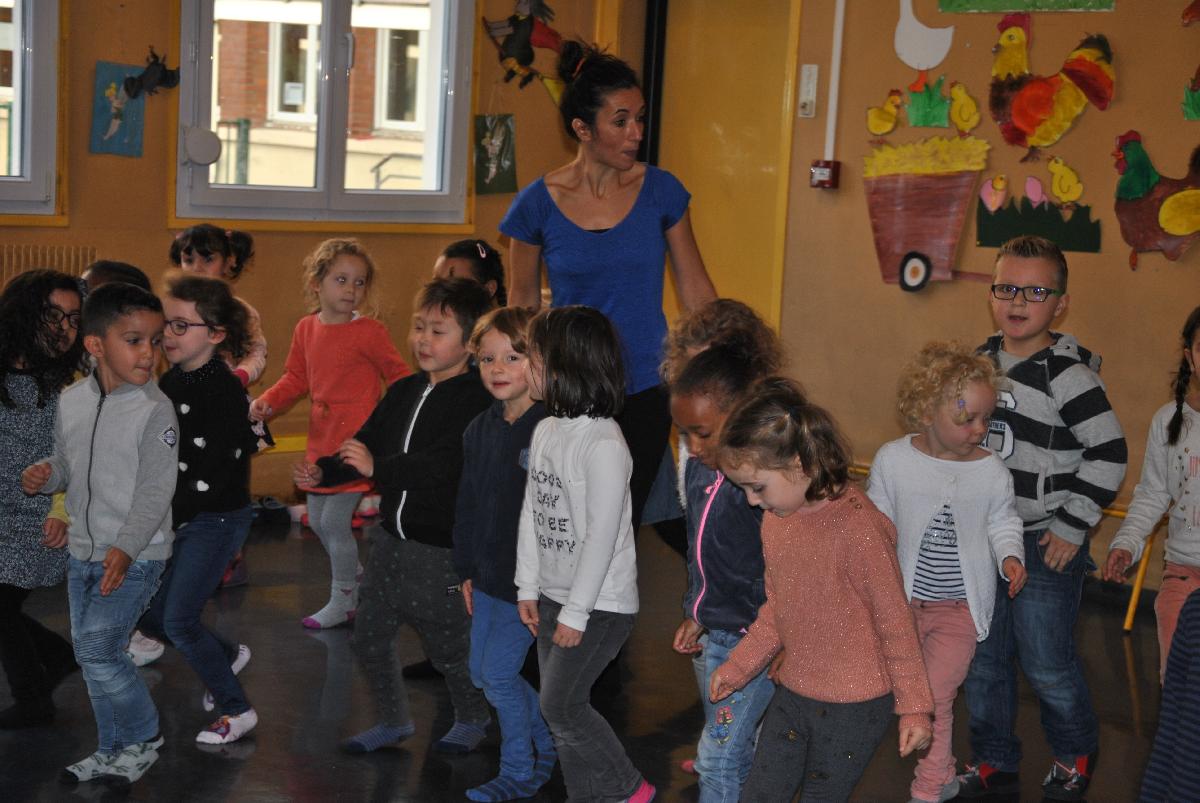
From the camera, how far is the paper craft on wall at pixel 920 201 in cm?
538

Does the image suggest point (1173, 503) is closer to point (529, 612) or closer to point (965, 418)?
point (965, 418)

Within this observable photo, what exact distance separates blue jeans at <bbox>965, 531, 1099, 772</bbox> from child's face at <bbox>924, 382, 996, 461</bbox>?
41cm

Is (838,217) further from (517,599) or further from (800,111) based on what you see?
(517,599)

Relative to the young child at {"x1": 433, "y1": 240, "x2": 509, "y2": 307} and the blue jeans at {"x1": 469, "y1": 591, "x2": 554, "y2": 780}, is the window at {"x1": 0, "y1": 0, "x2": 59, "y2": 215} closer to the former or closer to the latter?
the young child at {"x1": 433, "y1": 240, "x2": 509, "y2": 307}

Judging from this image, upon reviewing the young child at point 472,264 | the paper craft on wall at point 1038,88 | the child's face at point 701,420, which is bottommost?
the child's face at point 701,420

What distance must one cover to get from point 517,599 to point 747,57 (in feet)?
13.2

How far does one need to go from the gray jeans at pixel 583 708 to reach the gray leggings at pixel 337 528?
1.61m

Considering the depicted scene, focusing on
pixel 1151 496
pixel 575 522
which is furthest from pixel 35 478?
pixel 1151 496

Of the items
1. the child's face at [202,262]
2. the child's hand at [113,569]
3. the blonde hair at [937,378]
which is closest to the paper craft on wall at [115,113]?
the child's face at [202,262]

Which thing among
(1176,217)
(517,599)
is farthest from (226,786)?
(1176,217)

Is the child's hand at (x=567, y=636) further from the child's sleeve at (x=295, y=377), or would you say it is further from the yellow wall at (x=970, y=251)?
the yellow wall at (x=970, y=251)

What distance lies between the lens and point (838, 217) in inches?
230

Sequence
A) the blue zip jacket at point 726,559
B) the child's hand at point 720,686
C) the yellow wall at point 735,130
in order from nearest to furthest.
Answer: the child's hand at point 720,686, the blue zip jacket at point 726,559, the yellow wall at point 735,130

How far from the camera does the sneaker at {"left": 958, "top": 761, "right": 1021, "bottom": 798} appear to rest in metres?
3.33
